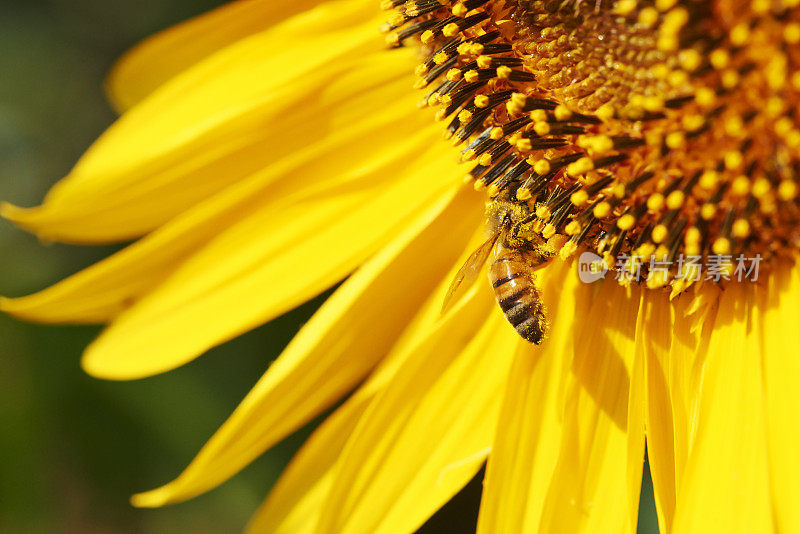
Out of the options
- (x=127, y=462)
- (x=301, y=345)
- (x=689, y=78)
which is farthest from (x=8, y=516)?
(x=689, y=78)

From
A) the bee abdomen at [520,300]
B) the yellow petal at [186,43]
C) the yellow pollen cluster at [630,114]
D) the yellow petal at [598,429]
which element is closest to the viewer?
the yellow pollen cluster at [630,114]

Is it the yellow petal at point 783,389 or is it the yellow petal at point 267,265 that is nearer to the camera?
the yellow petal at point 783,389

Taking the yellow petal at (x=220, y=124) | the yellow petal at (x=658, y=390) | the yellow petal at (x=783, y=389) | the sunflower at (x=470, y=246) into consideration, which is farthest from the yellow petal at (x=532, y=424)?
the yellow petal at (x=220, y=124)

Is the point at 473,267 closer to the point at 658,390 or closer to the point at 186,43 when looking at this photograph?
the point at 658,390

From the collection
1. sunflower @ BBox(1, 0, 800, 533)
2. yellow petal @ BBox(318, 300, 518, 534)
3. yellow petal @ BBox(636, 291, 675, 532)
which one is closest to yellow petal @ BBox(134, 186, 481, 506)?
sunflower @ BBox(1, 0, 800, 533)

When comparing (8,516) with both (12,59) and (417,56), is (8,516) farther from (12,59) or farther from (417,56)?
(417,56)

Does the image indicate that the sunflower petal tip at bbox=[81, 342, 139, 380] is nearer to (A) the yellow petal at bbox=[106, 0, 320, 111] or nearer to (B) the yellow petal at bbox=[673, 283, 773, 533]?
(A) the yellow petal at bbox=[106, 0, 320, 111]

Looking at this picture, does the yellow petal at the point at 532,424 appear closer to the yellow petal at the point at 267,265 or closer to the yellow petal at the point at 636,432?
the yellow petal at the point at 636,432
